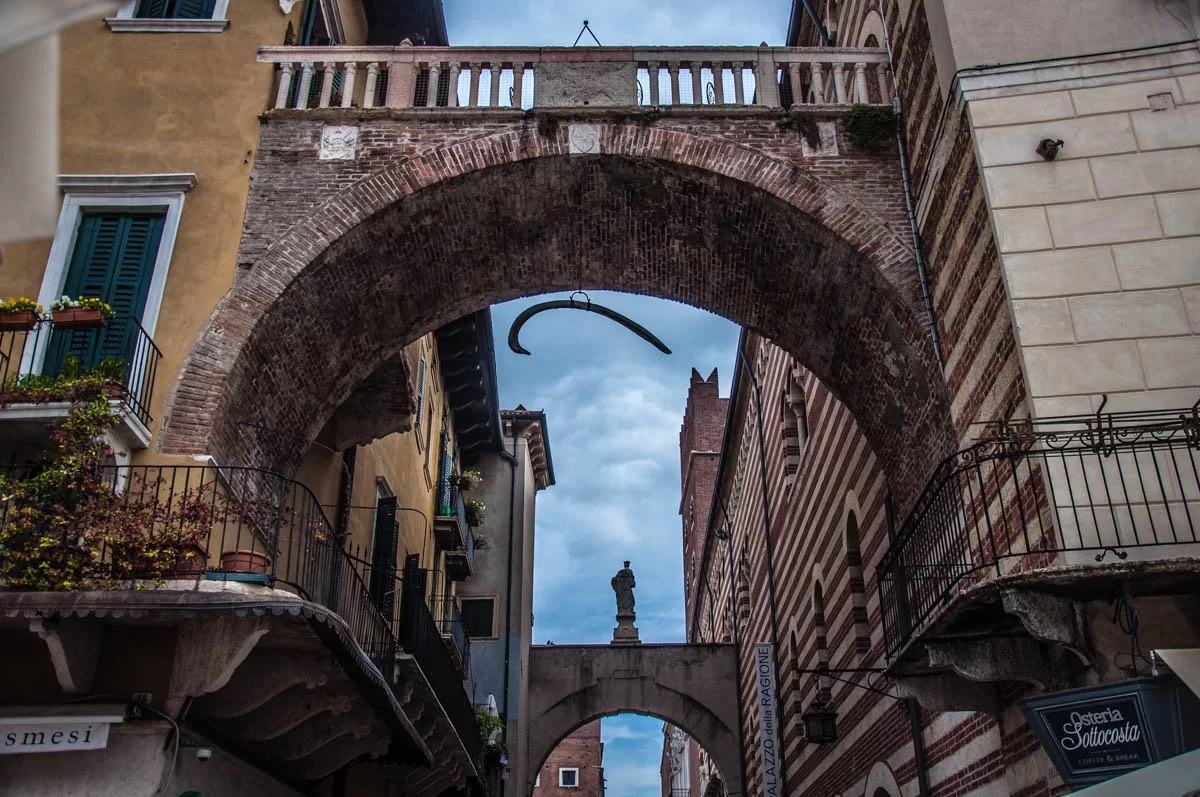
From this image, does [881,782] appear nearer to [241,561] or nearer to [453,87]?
[241,561]

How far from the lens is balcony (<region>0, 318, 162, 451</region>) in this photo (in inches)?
367

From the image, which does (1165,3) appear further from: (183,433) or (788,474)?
(788,474)

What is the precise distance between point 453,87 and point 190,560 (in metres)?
6.09

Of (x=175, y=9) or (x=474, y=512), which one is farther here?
(x=474, y=512)

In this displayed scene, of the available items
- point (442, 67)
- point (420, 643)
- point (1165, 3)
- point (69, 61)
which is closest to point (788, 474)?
point (420, 643)

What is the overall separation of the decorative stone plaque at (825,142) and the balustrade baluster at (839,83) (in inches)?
14.3

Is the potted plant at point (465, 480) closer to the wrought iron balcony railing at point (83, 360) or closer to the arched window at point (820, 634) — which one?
the arched window at point (820, 634)

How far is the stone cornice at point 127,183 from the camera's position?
1154 centimetres

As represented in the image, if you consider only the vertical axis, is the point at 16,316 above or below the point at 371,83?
below

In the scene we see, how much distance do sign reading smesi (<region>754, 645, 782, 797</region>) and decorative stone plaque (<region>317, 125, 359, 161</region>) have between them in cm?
1225

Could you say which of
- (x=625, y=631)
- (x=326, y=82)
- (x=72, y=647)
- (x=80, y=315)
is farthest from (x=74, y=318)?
(x=625, y=631)

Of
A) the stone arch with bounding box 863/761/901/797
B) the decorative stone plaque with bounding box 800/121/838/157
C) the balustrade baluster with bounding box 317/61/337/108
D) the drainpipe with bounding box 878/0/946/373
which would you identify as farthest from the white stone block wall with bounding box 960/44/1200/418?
the stone arch with bounding box 863/761/901/797

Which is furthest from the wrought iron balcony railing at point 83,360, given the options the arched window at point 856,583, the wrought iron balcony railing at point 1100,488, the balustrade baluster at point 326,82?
the arched window at point 856,583

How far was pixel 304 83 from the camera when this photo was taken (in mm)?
12531
